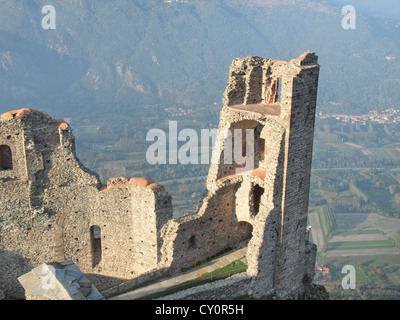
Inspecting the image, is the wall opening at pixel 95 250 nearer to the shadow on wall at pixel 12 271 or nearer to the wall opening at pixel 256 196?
the shadow on wall at pixel 12 271

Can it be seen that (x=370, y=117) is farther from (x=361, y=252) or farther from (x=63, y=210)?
(x=63, y=210)

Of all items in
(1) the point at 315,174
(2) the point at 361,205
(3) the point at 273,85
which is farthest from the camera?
(1) the point at 315,174

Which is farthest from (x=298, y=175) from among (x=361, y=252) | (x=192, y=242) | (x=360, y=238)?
(x=360, y=238)

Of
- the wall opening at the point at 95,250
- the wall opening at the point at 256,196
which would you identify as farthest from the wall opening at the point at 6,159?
the wall opening at the point at 256,196

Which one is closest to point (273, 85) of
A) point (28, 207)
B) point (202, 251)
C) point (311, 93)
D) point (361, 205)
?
point (311, 93)

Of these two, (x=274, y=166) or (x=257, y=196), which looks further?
(x=257, y=196)
